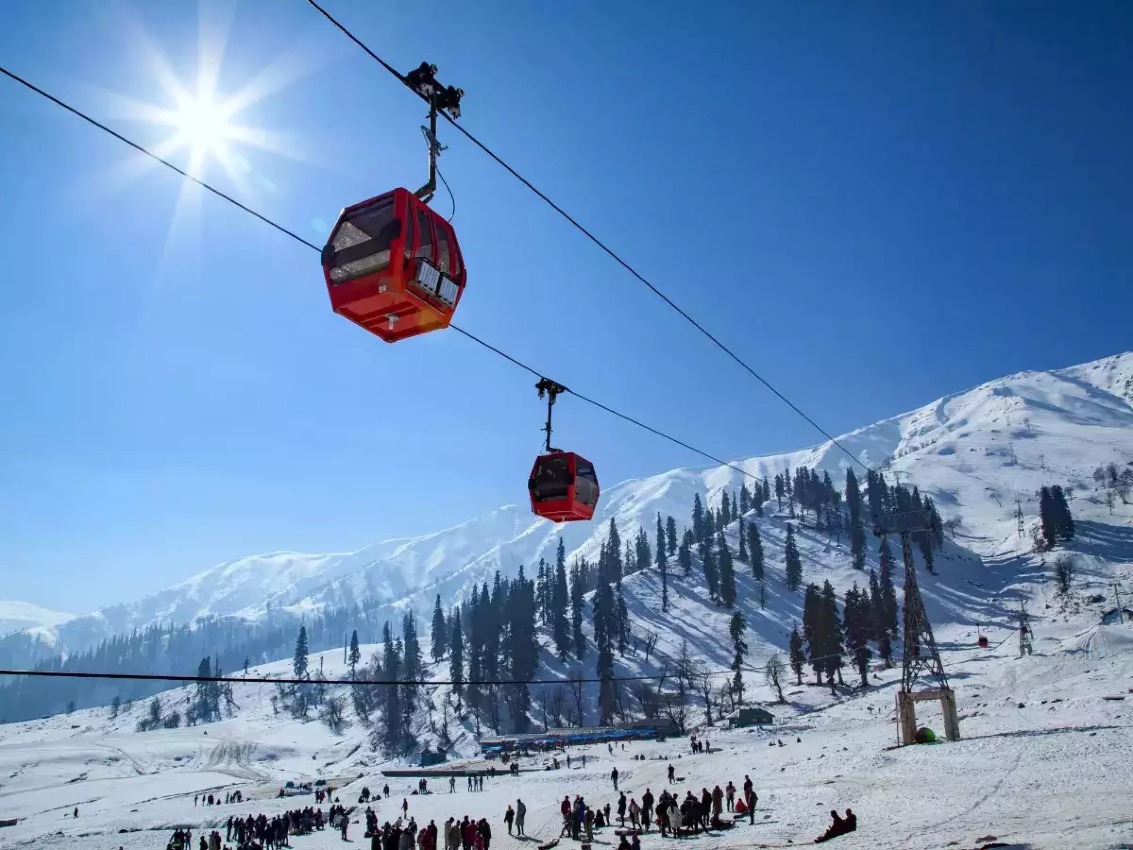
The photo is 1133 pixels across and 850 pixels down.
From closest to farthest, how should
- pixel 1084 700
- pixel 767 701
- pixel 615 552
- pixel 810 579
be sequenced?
pixel 1084 700 → pixel 767 701 → pixel 810 579 → pixel 615 552

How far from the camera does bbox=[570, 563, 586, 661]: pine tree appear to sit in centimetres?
12706

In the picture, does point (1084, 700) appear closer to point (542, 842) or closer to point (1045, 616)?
point (542, 842)

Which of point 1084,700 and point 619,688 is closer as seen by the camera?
point 1084,700

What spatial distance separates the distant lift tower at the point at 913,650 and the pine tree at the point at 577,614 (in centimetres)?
8551

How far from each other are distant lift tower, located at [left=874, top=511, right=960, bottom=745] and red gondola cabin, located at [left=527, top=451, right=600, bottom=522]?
29.1 meters

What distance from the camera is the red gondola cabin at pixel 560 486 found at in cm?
1852

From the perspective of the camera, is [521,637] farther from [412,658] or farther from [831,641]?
[831,641]

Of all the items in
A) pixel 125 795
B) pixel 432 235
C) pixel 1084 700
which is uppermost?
pixel 432 235

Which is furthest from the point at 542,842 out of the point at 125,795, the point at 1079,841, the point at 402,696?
the point at 402,696

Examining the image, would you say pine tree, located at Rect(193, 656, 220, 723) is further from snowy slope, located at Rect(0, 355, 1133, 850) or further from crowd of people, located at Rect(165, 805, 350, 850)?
crowd of people, located at Rect(165, 805, 350, 850)

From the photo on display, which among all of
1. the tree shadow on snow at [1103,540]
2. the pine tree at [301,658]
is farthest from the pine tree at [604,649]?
the tree shadow on snow at [1103,540]

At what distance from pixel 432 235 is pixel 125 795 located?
89100 millimetres

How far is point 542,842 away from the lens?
2992 centimetres

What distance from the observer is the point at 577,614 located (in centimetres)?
13875
